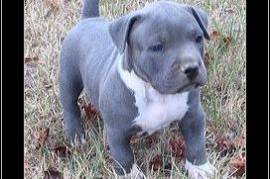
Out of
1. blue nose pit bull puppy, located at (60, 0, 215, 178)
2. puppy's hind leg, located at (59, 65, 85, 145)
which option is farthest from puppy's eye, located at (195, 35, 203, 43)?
puppy's hind leg, located at (59, 65, 85, 145)

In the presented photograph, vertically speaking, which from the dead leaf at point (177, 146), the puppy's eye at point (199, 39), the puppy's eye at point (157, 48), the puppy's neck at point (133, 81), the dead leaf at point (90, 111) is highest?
the puppy's eye at point (199, 39)

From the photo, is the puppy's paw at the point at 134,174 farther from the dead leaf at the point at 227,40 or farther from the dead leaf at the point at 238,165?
the dead leaf at the point at 227,40

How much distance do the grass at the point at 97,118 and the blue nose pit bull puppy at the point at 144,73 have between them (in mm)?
157

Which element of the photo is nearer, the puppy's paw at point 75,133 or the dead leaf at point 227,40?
the puppy's paw at point 75,133

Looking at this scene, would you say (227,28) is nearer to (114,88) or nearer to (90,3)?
(90,3)

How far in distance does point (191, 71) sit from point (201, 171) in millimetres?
755

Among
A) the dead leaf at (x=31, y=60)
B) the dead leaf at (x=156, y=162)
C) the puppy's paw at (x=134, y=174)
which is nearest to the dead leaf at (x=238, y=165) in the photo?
the dead leaf at (x=156, y=162)

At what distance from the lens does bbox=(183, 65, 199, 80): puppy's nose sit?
10.1 feet

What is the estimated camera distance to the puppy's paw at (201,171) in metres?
3.60

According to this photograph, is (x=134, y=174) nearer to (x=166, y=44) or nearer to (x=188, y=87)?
(x=188, y=87)

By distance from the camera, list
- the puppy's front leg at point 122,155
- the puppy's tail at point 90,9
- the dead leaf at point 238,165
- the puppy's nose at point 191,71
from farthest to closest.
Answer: the puppy's tail at point 90,9, the dead leaf at point 238,165, the puppy's front leg at point 122,155, the puppy's nose at point 191,71

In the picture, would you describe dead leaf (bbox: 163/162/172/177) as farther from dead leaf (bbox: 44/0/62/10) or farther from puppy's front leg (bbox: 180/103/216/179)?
dead leaf (bbox: 44/0/62/10)

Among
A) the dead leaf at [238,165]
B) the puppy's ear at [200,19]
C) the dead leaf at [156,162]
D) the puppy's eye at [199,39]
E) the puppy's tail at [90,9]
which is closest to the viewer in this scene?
the puppy's eye at [199,39]
